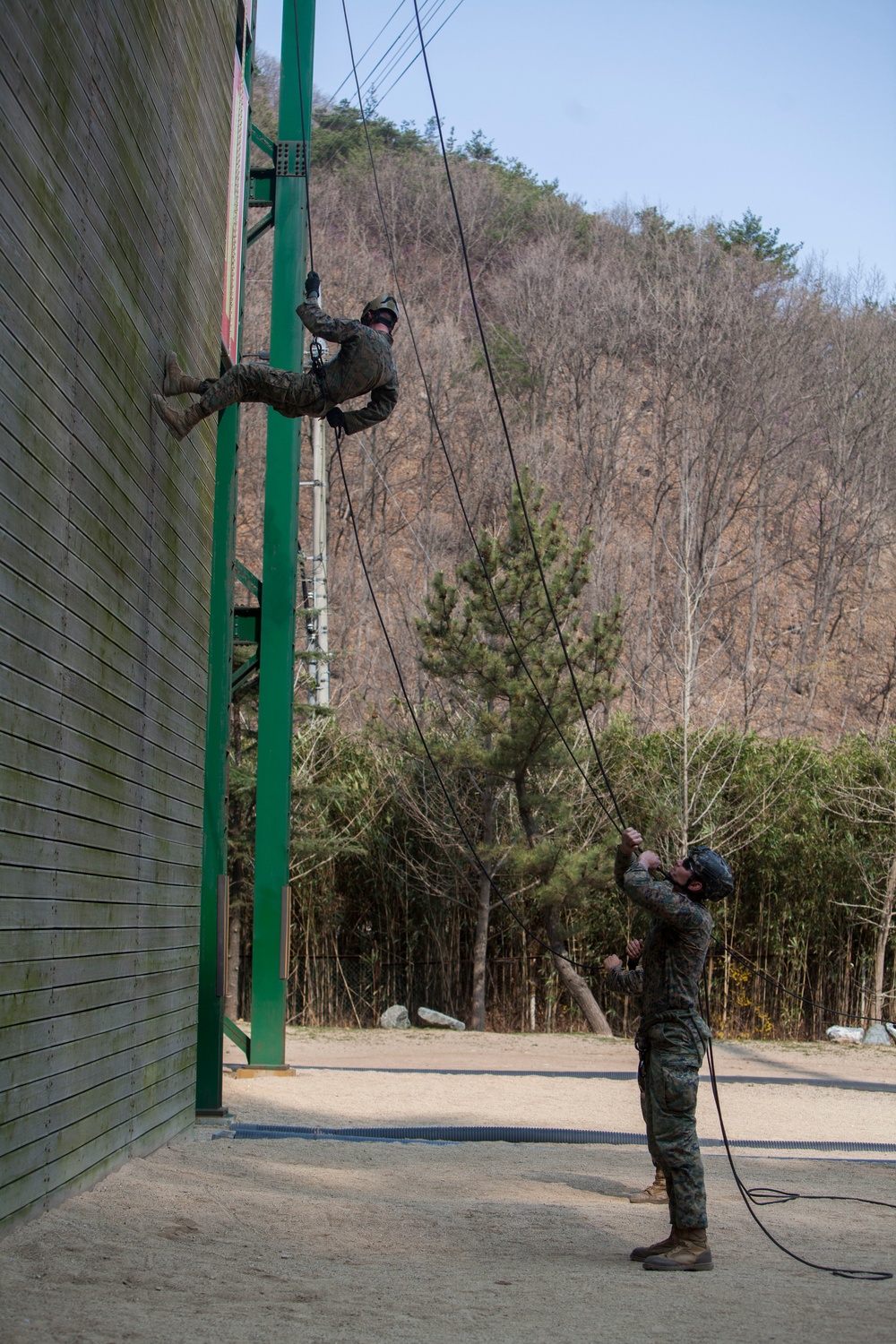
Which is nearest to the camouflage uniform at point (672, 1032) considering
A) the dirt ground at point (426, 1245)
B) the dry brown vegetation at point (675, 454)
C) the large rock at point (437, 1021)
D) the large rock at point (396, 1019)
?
the dirt ground at point (426, 1245)

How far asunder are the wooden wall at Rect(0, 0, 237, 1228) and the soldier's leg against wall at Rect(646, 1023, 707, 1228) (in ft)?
7.28

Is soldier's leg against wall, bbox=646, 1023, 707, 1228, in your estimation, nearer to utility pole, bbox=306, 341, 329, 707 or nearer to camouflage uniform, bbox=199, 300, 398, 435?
camouflage uniform, bbox=199, 300, 398, 435

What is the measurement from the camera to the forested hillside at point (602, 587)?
52.2 feet

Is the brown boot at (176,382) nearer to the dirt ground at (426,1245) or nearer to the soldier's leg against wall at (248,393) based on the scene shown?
the soldier's leg against wall at (248,393)

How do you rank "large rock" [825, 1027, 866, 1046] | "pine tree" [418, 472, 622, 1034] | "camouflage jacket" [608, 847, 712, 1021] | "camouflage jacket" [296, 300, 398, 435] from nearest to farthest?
"camouflage jacket" [608, 847, 712, 1021] → "camouflage jacket" [296, 300, 398, 435] → "pine tree" [418, 472, 622, 1034] → "large rock" [825, 1027, 866, 1046]

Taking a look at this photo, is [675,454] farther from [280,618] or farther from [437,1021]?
[280,618]

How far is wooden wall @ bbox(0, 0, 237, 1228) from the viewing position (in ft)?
12.6

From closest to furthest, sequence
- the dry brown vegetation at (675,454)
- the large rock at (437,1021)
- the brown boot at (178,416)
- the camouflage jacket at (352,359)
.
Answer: the brown boot at (178,416)
the camouflage jacket at (352,359)
the large rock at (437,1021)
the dry brown vegetation at (675,454)

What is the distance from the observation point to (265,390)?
6.01 meters

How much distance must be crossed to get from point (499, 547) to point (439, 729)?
339 cm

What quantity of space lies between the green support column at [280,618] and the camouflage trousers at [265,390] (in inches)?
155

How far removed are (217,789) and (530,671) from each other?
7.23m

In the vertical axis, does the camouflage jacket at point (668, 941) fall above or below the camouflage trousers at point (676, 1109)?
above

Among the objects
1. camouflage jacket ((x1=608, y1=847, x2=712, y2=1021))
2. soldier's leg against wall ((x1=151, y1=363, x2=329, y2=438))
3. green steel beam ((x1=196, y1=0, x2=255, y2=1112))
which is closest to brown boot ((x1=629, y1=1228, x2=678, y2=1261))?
camouflage jacket ((x1=608, y1=847, x2=712, y2=1021))
